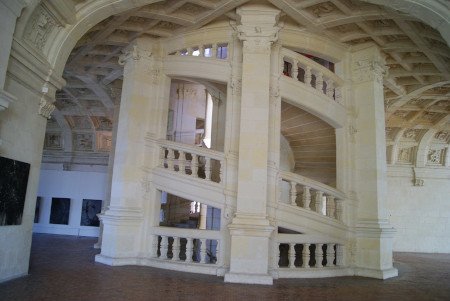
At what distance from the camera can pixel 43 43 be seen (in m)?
5.86

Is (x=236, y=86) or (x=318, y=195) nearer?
(x=236, y=86)

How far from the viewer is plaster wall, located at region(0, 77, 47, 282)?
5219 mm

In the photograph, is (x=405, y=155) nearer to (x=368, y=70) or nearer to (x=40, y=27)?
(x=368, y=70)

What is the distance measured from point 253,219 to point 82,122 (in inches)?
474

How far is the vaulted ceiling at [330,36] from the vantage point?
23.8 feet

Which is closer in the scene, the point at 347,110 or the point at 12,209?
the point at 12,209

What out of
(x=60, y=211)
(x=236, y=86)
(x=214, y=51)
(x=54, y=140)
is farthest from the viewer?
(x=54, y=140)

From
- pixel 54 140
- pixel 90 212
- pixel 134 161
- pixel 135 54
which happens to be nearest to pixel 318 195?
pixel 134 161

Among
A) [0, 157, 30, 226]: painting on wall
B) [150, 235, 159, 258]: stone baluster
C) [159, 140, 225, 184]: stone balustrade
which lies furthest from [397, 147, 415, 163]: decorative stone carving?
[0, 157, 30, 226]: painting on wall

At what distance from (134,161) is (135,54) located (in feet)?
8.04

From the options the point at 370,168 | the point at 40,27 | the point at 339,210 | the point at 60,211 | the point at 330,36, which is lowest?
the point at 60,211

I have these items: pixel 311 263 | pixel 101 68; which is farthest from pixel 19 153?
pixel 311 263

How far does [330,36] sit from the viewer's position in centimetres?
822

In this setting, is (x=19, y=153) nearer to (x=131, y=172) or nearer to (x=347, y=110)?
(x=131, y=172)
